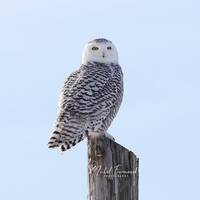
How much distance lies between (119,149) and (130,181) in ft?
0.80

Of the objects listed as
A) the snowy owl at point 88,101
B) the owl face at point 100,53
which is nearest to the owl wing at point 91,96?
the snowy owl at point 88,101

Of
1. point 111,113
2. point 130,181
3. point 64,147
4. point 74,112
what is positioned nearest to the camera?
point 130,181

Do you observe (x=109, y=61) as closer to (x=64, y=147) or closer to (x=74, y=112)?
(x=74, y=112)

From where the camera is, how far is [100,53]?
11.1 metres

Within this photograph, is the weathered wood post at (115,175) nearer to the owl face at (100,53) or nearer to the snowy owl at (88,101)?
the snowy owl at (88,101)

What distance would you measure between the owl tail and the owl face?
2357mm

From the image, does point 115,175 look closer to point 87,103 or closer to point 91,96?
point 87,103

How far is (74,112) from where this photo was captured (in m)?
9.35

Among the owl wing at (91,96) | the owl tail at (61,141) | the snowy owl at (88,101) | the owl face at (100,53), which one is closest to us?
the owl tail at (61,141)

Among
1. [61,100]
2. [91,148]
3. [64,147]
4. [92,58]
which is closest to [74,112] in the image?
[61,100]

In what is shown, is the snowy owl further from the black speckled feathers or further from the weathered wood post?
the weathered wood post

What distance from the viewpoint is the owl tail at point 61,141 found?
8.38 metres

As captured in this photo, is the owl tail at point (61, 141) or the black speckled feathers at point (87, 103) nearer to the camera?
the owl tail at point (61, 141)

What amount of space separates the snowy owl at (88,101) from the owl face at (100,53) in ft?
0.05
